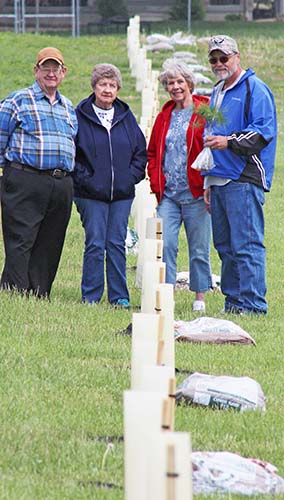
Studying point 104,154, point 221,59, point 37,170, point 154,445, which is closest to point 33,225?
point 37,170

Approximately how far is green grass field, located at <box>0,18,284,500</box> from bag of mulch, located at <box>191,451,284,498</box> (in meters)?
0.27

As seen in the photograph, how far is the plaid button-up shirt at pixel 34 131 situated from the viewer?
1073 cm

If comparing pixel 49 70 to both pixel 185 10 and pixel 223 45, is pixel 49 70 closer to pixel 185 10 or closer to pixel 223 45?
pixel 223 45

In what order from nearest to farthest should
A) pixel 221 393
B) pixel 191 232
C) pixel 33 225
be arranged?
pixel 221 393
pixel 33 225
pixel 191 232

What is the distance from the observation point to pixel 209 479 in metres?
6.16

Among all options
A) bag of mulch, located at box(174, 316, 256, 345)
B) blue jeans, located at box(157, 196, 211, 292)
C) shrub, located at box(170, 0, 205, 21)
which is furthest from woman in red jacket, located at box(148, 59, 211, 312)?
shrub, located at box(170, 0, 205, 21)

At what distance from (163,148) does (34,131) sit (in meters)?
1.15

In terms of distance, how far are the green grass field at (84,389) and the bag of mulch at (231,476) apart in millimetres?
266

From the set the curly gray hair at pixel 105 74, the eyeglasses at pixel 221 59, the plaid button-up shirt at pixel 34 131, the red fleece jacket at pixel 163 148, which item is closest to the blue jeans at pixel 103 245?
the red fleece jacket at pixel 163 148

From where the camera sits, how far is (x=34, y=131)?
35.2 feet

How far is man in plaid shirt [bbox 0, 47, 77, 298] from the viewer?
423 inches

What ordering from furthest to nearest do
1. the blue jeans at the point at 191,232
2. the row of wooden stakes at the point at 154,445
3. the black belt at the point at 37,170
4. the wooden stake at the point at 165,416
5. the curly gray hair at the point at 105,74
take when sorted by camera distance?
the blue jeans at the point at 191,232
the curly gray hair at the point at 105,74
the black belt at the point at 37,170
the wooden stake at the point at 165,416
the row of wooden stakes at the point at 154,445

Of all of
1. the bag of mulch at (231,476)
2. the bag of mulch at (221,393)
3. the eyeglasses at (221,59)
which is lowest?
the bag of mulch at (221,393)

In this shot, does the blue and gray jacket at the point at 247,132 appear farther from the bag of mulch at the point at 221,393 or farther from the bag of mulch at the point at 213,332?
the bag of mulch at the point at 221,393
